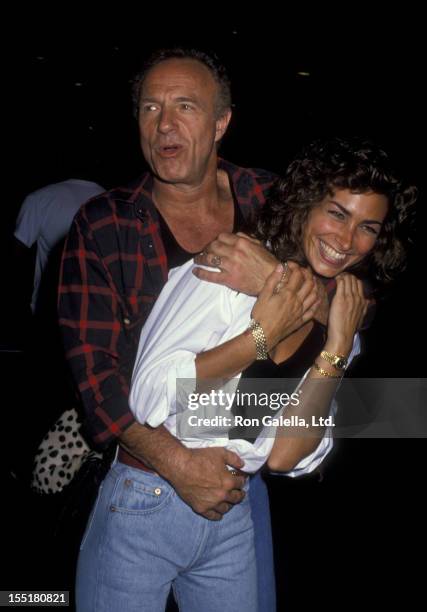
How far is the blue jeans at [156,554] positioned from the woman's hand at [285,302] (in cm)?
47

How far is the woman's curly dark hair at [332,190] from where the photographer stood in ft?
5.19

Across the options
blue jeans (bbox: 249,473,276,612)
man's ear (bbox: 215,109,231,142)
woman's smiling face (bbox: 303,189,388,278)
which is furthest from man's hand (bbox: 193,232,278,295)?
blue jeans (bbox: 249,473,276,612)

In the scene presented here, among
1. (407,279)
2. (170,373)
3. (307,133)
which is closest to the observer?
(170,373)

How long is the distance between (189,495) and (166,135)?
41.6 inches

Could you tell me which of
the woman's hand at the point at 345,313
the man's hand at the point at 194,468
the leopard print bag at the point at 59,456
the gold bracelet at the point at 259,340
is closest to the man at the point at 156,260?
the man's hand at the point at 194,468

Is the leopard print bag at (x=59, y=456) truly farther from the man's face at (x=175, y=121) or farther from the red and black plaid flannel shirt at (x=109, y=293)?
the man's face at (x=175, y=121)

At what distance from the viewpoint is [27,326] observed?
5637 millimetres

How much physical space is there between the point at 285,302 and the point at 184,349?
13.8 inches

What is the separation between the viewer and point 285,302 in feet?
4.85

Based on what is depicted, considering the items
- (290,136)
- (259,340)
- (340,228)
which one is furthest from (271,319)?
(290,136)

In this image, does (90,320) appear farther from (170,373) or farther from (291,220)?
(291,220)

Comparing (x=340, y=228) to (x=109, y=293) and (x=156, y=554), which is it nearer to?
(x=109, y=293)

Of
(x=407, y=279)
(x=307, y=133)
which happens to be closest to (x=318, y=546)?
(x=407, y=279)

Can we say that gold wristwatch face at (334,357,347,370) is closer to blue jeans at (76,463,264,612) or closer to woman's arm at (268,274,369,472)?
woman's arm at (268,274,369,472)
